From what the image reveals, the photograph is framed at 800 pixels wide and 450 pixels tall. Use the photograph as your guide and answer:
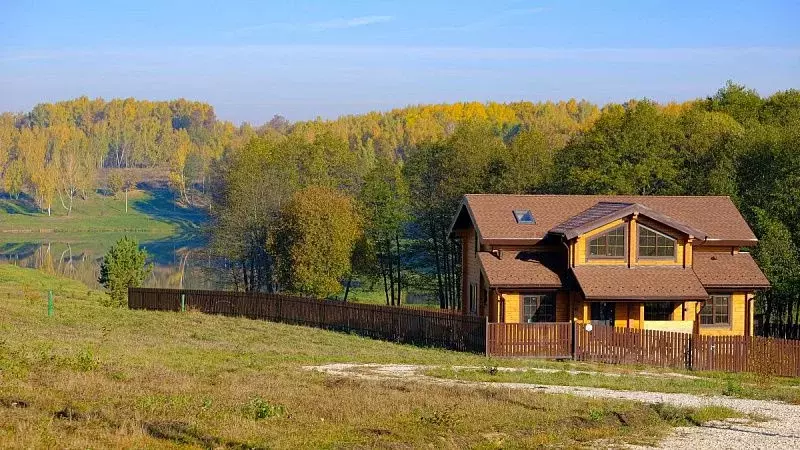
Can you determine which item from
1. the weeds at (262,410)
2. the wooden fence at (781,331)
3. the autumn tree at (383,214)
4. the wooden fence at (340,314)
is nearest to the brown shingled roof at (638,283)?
the wooden fence at (340,314)

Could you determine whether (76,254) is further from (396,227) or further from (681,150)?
(681,150)

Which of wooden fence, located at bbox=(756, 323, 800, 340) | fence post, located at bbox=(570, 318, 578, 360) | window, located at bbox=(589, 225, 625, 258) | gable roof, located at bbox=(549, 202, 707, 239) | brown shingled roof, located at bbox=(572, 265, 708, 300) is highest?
gable roof, located at bbox=(549, 202, 707, 239)

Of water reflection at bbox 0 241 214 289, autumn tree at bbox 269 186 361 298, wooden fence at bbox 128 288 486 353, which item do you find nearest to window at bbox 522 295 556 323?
wooden fence at bbox 128 288 486 353

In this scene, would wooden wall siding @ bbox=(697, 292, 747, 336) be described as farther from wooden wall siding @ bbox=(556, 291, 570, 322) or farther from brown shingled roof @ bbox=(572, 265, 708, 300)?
wooden wall siding @ bbox=(556, 291, 570, 322)

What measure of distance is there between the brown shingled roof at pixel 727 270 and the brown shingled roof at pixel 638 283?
0.93 m

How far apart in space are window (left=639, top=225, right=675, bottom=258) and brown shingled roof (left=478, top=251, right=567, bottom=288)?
120 inches

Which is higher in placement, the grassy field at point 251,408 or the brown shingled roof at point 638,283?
the brown shingled roof at point 638,283

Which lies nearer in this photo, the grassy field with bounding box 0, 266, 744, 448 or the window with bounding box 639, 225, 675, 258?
the grassy field with bounding box 0, 266, 744, 448

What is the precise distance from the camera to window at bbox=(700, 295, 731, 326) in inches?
1553

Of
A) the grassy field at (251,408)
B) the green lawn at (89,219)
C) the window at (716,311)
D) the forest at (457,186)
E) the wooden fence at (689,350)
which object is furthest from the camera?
the green lawn at (89,219)

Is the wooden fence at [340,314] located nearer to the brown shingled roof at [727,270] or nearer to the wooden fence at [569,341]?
the wooden fence at [569,341]

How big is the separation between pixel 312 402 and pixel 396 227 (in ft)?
155

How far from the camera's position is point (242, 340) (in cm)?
3619

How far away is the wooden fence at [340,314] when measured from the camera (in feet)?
121
